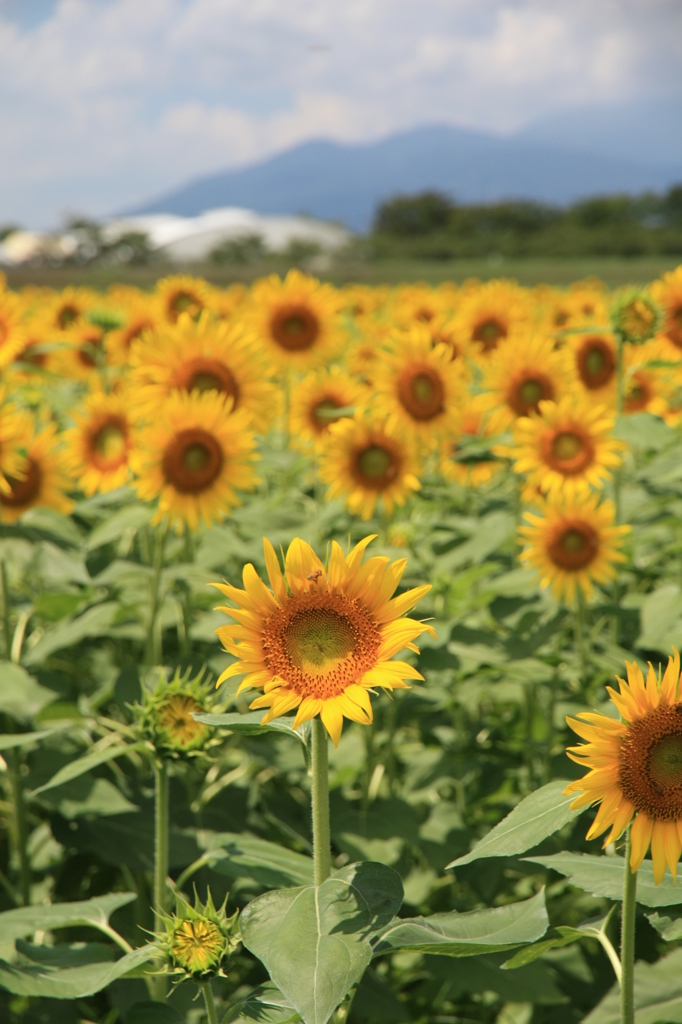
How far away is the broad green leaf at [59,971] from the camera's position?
177cm

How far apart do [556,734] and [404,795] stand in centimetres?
54

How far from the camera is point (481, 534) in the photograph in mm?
3357

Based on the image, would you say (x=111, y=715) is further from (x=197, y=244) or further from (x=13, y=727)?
(x=197, y=244)

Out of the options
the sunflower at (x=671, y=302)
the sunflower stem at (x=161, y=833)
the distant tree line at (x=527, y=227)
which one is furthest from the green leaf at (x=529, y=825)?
the distant tree line at (x=527, y=227)

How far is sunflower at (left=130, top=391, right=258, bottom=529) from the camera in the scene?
11.0 ft

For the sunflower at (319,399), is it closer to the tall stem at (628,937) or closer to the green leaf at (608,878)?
the green leaf at (608,878)

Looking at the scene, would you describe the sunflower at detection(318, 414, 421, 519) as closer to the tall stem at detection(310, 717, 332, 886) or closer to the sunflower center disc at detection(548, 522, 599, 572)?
the sunflower center disc at detection(548, 522, 599, 572)

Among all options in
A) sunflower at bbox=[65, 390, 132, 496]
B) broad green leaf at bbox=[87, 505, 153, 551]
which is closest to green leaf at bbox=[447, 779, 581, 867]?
broad green leaf at bbox=[87, 505, 153, 551]

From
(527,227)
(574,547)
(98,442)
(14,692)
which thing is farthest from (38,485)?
Answer: (527,227)

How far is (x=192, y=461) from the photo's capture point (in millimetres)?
3418

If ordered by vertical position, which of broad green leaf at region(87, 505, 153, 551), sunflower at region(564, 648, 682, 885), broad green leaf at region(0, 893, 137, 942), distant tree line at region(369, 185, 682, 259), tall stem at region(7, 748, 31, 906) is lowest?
tall stem at region(7, 748, 31, 906)

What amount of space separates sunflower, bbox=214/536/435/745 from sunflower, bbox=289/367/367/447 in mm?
3126

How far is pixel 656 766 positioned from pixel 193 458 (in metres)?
2.25

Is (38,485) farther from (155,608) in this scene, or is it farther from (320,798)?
(320,798)
